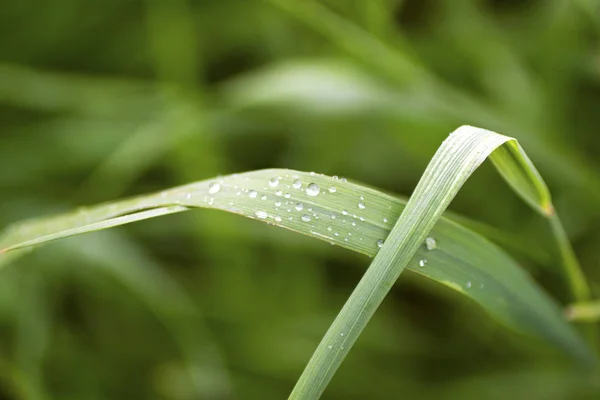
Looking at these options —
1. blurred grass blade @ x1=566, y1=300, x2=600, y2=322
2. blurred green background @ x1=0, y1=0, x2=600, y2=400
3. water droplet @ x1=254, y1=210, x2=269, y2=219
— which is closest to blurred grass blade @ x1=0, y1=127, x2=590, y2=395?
water droplet @ x1=254, y1=210, x2=269, y2=219

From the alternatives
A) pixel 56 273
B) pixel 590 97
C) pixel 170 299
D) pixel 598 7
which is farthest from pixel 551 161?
pixel 56 273

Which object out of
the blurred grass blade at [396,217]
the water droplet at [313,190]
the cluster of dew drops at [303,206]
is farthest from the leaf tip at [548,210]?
the water droplet at [313,190]

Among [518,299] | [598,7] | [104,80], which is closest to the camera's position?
[518,299]

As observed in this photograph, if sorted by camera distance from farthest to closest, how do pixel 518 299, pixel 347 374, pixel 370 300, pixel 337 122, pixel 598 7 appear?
pixel 337 122 < pixel 347 374 < pixel 598 7 < pixel 518 299 < pixel 370 300

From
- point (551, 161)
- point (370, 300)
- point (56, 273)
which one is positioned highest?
point (551, 161)

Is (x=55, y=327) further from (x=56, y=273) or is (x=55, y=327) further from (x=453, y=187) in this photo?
(x=453, y=187)

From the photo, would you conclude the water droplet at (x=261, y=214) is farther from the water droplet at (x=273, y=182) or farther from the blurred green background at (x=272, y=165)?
the blurred green background at (x=272, y=165)

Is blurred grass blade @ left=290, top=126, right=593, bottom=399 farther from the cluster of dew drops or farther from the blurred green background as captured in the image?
the blurred green background
